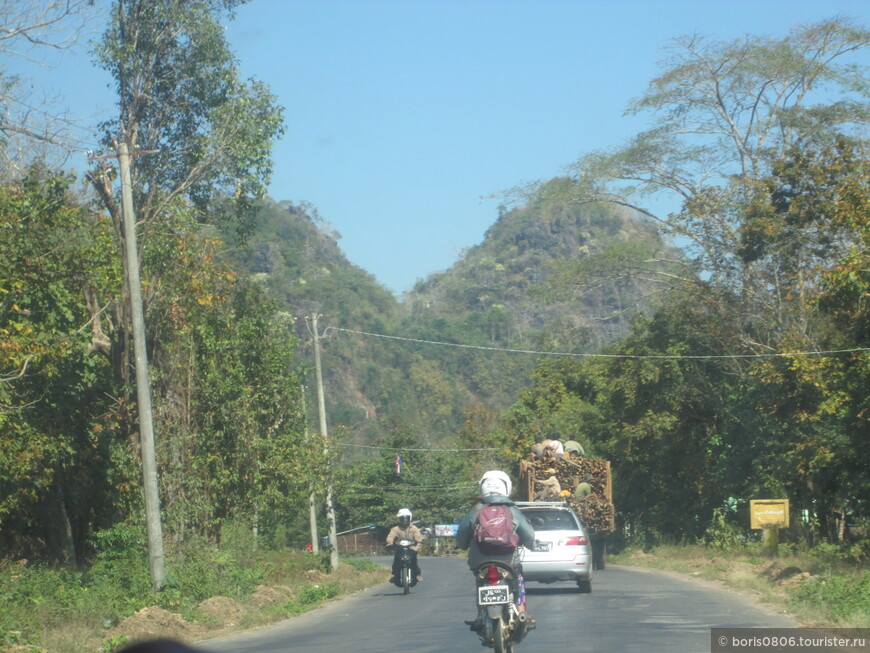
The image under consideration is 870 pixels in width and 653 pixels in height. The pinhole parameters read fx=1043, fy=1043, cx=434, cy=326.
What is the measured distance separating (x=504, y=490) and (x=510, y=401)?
9797 centimetres

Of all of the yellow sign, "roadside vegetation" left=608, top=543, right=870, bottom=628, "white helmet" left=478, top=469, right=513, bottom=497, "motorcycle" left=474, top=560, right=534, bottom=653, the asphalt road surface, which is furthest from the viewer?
the yellow sign

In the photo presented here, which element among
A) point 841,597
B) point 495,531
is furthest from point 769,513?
point 495,531

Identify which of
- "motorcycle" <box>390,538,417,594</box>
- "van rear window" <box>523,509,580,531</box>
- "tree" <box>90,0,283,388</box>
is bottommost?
"motorcycle" <box>390,538,417,594</box>

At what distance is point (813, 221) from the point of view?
2738 cm

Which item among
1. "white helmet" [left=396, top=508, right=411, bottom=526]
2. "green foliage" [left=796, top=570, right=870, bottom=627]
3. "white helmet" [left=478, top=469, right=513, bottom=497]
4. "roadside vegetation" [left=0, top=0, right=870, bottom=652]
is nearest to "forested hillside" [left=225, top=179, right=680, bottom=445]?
"roadside vegetation" [left=0, top=0, right=870, bottom=652]

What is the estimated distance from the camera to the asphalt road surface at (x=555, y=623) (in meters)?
11.1

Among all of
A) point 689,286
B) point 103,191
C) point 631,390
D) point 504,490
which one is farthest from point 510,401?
point 504,490

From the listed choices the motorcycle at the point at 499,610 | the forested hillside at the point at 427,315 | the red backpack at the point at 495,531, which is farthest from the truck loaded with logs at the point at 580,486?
the forested hillside at the point at 427,315

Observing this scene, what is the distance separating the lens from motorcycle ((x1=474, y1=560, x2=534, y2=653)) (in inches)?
383

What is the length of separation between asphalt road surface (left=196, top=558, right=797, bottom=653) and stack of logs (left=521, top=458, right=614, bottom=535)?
4958 millimetres

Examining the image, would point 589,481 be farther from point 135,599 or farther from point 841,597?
point 841,597

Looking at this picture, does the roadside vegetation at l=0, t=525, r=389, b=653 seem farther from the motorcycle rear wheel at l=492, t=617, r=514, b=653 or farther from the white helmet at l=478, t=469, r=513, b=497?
the motorcycle rear wheel at l=492, t=617, r=514, b=653

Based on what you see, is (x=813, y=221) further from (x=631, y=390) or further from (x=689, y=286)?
(x=631, y=390)

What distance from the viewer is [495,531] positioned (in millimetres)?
10328
